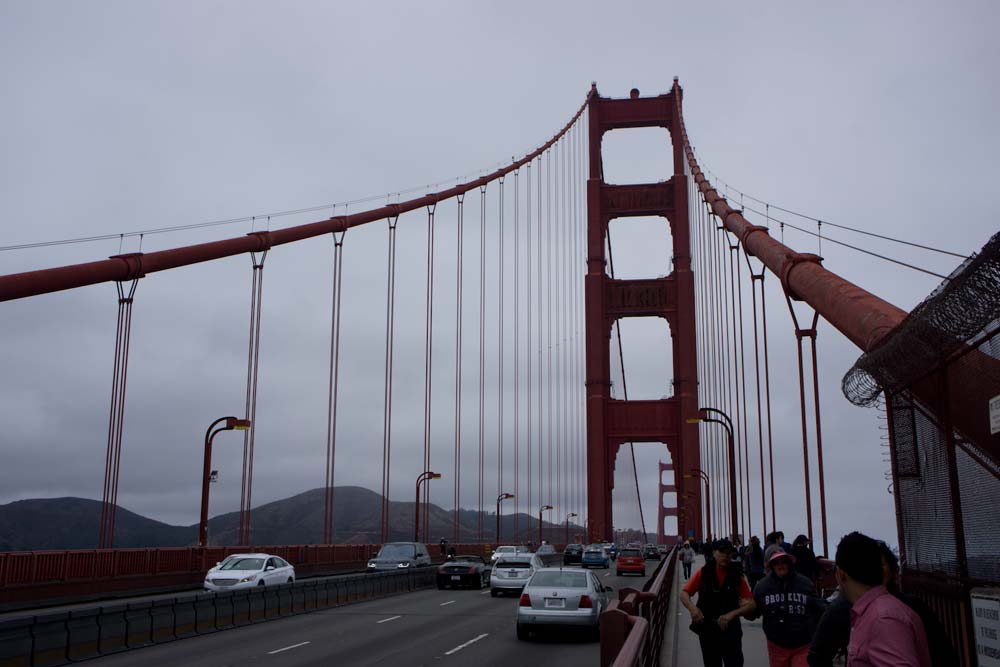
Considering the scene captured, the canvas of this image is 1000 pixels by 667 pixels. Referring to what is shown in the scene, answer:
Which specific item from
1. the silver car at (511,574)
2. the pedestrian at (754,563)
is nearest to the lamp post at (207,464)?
the silver car at (511,574)

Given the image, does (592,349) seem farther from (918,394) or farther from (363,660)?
(918,394)

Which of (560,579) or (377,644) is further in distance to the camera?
(560,579)

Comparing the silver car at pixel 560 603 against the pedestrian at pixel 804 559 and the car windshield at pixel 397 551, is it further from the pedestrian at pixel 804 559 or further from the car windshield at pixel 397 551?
the car windshield at pixel 397 551

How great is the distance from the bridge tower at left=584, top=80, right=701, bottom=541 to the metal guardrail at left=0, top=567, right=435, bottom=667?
2982 centimetres

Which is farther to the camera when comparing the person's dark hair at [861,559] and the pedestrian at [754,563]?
the pedestrian at [754,563]

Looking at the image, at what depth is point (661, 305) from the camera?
58.0 m

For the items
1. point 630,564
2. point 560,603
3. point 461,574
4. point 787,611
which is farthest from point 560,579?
point 630,564

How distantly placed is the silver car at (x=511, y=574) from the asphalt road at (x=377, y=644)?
4.51 meters

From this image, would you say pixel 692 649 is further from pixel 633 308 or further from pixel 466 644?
pixel 633 308

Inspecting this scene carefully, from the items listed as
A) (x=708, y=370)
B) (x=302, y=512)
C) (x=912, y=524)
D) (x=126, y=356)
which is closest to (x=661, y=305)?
(x=708, y=370)

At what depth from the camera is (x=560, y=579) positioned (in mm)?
16953

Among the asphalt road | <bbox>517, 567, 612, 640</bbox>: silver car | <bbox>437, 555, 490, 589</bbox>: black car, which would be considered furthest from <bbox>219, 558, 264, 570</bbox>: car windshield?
<bbox>517, 567, 612, 640</bbox>: silver car

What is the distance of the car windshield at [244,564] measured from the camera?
26344mm

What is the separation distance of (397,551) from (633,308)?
2703 cm
